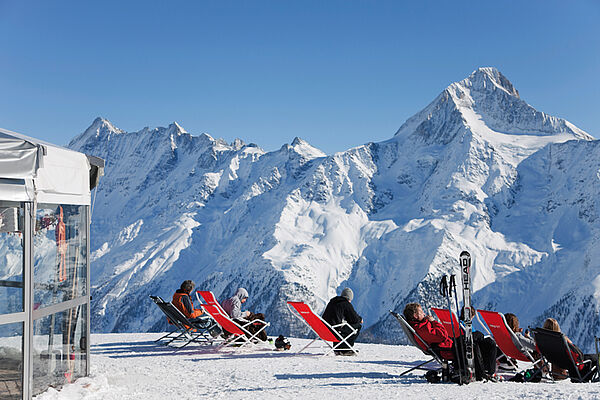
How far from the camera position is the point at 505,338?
8.20m

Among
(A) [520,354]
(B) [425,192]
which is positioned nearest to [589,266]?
(B) [425,192]

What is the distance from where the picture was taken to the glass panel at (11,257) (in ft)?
18.9

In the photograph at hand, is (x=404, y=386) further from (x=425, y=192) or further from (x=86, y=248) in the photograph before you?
(x=425, y=192)

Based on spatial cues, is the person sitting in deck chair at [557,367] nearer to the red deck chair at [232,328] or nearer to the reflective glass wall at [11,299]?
the red deck chair at [232,328]

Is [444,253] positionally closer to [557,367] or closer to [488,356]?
[557,367]

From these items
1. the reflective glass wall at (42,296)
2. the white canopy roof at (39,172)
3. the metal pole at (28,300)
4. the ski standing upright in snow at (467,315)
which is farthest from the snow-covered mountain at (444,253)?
the metal pole at (28,300)

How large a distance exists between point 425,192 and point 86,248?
197m

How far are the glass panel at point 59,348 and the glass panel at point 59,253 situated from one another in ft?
0.75

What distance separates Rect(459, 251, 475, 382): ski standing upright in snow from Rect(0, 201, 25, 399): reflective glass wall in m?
4.61

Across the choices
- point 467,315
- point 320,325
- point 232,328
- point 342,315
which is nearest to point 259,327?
point 232,328

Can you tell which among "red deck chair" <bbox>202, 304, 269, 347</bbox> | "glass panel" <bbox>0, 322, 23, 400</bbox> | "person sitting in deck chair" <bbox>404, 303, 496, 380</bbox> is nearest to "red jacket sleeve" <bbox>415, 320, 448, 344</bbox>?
"person sitting in deck chair" <bbox>404, 303, 496, 380</bbox>

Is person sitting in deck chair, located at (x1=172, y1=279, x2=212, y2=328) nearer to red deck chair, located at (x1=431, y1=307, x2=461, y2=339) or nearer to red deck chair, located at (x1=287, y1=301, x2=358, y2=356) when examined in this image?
red deck chair, located at (x1=287, y1=301, x2=358, y2=356)

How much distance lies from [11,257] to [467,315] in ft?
15.8

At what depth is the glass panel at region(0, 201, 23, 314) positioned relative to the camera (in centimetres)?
575
